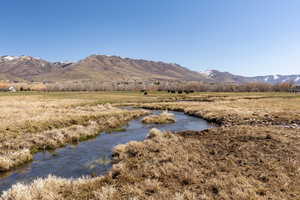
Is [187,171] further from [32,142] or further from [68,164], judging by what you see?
[32,142]

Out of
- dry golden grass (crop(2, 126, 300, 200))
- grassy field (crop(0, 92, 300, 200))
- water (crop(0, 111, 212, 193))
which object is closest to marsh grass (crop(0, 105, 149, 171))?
grassy field (crop(0, 92, 300, 200))

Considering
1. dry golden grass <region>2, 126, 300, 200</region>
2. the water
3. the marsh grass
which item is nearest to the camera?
dry golden grass <region>2, 126, 300, 200</region>

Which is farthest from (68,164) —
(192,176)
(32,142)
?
(192,176)

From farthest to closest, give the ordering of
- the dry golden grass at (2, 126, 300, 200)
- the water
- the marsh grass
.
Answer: the marsh grass < the water < the dry golden grass at (2, 126, 300, 200)

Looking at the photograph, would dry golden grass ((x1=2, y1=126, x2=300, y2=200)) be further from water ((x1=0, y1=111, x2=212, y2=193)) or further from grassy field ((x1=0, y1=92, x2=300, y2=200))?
water ((x1=0, y1=111, x2=212, y2=193))

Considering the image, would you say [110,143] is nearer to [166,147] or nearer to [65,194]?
[166,147]

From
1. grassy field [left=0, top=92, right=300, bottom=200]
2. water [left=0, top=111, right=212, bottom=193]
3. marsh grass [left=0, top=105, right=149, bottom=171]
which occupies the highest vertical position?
grassy field [left=0, top=92, right=300, bottom=200]

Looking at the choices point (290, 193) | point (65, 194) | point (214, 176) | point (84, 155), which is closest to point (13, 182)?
point (65, 194)

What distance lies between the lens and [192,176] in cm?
973

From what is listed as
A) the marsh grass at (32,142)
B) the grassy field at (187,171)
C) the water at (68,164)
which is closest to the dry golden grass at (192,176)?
the grassy field at (187,171)

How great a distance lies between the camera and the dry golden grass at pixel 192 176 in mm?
8242

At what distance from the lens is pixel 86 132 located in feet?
72.6

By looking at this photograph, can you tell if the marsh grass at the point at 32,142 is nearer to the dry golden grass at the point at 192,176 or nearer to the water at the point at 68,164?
the water at the point at 68,164

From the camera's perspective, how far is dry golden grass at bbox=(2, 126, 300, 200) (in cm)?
824
